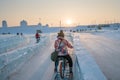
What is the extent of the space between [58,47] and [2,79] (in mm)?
2997

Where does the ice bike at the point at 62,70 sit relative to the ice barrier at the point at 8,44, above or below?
above

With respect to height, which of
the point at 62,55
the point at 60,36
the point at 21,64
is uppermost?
the point at 60,36

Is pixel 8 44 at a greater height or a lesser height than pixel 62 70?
lesser

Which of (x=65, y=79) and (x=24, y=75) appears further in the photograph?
(x=24, y=75)

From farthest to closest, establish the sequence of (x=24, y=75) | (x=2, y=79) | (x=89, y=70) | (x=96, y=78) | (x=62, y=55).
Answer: (x=24, y=75) → (x=2, y=79) → (x=62, y=55) → (x=89, y=70) → (x=96, y=78)

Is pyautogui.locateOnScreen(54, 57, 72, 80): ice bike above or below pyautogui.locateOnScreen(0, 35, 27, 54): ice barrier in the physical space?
above

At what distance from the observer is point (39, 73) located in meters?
12.4

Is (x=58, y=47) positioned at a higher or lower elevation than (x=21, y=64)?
higher

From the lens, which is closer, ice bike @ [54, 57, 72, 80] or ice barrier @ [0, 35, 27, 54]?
ice bike @ [54, 57, 72, 80]

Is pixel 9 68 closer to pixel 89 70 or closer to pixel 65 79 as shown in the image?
pixel 65 79

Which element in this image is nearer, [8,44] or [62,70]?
[62,70]

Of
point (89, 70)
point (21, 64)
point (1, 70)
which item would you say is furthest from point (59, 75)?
point (21, 64)

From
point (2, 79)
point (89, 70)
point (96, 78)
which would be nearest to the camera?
point (96, 78)

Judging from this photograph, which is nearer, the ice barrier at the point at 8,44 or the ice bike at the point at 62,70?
the ice bike at the point at 62,70
